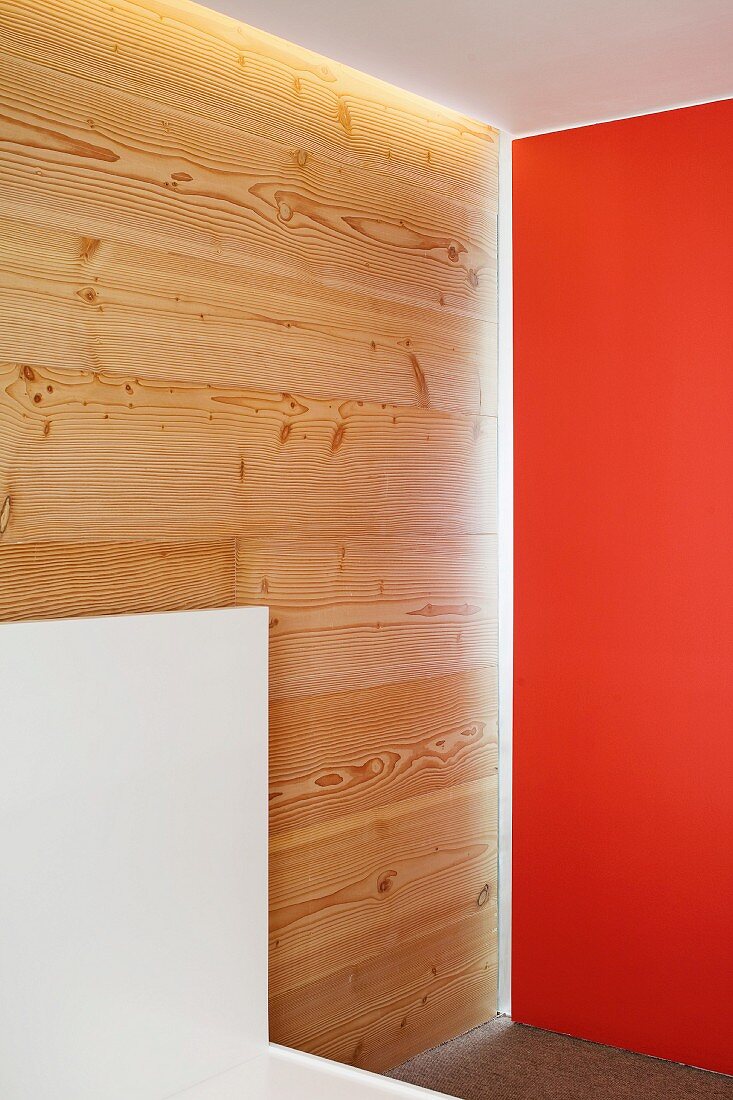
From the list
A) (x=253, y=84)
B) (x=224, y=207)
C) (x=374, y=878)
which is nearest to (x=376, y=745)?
(x=374, y=878)

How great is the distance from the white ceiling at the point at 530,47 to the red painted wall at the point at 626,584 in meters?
0.17

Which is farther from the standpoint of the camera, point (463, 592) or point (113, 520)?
point (463, 592)

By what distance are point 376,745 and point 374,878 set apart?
0.30 m

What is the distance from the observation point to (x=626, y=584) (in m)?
2.83

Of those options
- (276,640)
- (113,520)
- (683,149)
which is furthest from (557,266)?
(113,520)

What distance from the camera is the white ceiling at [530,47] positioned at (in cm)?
223

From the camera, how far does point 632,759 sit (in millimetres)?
2824

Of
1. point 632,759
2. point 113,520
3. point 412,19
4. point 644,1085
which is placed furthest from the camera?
point 632,759

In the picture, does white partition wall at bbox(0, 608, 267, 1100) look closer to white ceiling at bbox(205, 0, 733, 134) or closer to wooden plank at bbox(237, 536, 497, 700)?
wooden plank at bbox(237, 536, 497, 700)

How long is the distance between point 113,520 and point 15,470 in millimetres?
220

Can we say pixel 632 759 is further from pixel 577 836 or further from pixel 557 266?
pixel 557 266

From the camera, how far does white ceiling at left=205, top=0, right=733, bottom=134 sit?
223cm

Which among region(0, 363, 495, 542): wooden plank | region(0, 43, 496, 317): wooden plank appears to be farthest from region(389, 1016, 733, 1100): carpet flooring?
region(0, 43, 496, 317): wooden plank

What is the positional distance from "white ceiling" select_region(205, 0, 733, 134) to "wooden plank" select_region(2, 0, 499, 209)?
60 millimetres
